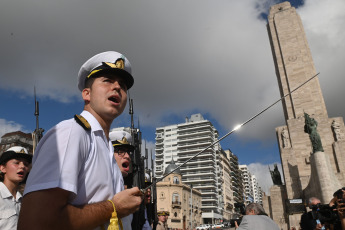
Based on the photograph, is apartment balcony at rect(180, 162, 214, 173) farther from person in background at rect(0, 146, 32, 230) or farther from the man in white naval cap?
the man in white naval cap

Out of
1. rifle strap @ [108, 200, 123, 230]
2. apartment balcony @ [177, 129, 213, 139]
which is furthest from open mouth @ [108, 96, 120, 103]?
apartment balcony @ [177, 129, 213, 139]

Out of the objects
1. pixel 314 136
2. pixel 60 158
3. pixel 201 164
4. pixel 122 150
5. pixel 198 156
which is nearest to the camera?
pixel 60 158

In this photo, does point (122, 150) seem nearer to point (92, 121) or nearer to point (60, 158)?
point (92, 121)

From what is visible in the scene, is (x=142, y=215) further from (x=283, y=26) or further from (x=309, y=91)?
(x=283, y=26)

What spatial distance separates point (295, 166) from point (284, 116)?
6.23 meters

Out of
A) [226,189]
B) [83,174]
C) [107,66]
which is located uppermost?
[226,189]

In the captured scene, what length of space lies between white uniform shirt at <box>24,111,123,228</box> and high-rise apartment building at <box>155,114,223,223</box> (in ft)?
203

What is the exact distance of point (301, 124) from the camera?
2125cm

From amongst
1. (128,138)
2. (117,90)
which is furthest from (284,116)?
(117,90)

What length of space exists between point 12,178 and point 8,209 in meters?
0.46

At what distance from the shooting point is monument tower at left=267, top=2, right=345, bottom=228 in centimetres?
1641

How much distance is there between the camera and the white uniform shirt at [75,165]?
969 millimetres

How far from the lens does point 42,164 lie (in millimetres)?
993

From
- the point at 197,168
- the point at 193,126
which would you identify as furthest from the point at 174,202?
the point at 193,126
